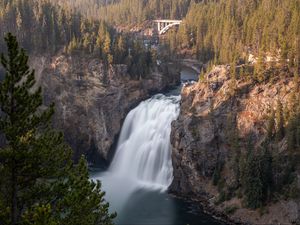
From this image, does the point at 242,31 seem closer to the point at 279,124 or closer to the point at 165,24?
the point at 279,124

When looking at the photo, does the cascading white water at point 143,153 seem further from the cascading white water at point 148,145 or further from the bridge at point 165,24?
the bridge at point 165,24

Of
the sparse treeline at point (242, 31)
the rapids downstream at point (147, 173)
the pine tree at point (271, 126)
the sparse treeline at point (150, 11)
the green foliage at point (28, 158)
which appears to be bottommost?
the rapids downstream at point (147, 173)

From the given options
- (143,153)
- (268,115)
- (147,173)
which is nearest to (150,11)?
(143,153)

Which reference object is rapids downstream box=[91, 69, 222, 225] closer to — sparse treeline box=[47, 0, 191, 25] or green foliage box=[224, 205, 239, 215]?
green foliage box=[224, 205, 239, 215]

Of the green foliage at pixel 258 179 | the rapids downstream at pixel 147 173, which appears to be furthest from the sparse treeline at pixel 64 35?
the green foliage at pixel 258 179

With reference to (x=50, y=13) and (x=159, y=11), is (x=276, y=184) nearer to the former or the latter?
(x=50, y=13)

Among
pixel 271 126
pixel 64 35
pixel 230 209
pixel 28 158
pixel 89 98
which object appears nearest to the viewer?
pixel 28 158

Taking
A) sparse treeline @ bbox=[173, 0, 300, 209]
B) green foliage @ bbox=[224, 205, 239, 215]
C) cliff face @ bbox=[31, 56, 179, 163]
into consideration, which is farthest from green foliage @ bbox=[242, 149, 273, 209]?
cliff face @ bbox=[31, 56, 179, 163]
